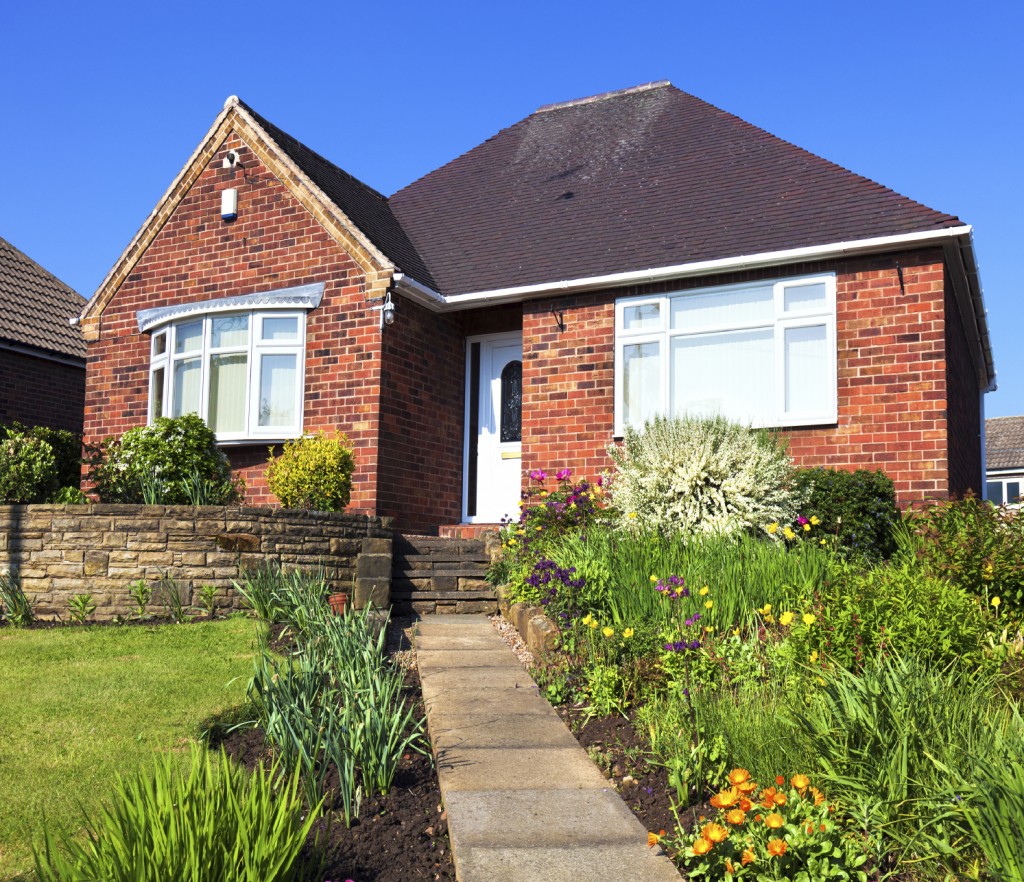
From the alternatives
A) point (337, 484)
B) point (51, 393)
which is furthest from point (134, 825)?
point (51, 393)

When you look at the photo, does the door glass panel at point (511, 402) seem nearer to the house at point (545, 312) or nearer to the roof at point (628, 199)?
the house at point (545, 312)

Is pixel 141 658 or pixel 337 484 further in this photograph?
pixel 337 484

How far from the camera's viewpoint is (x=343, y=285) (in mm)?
12844

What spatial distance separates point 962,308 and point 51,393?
49.3 ft

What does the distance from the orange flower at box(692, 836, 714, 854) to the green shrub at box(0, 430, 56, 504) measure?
28.5ft

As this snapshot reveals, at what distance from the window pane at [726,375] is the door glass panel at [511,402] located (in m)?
2.52

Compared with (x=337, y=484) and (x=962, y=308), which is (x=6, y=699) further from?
(x=962, y=308)

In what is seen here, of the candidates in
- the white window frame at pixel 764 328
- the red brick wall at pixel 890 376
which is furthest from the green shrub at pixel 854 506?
the white window frame at pixel 764 328

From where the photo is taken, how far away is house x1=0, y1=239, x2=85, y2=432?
679 inches

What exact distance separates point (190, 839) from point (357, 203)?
1240cm

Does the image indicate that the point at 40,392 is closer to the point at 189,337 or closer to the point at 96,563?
the point at 189,337

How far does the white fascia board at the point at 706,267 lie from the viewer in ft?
34.5

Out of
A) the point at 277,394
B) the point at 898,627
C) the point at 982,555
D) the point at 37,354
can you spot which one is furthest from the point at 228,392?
the point at 898,627

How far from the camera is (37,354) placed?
17562mm
